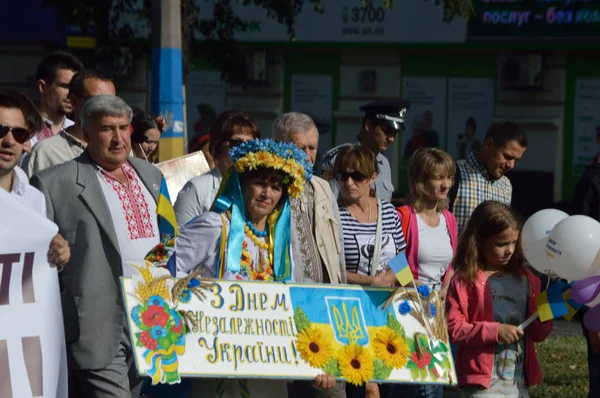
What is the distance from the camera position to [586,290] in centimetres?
514

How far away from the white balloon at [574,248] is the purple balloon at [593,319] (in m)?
0.27

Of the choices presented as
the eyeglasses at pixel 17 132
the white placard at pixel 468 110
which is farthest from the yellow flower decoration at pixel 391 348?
the white placard at pixel 468 110

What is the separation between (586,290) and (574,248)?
21 cm

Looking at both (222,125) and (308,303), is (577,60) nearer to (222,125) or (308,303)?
(222,125)

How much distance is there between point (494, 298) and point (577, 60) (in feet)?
49.9

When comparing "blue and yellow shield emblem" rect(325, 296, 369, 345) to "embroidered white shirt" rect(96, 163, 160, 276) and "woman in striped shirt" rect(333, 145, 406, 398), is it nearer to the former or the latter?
"embroidered white shirt" rect(96, 163, 160, 276)

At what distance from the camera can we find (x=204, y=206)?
6008mm

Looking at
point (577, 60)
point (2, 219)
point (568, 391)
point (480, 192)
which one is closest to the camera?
Answer: point (2, 219)

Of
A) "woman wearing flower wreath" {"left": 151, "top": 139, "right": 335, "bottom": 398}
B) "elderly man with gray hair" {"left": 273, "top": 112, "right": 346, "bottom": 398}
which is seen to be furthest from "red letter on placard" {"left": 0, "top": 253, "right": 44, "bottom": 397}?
"elderly man with gray hair" {"left": 273, "top": 112, "right": 346, "bottom": 398}

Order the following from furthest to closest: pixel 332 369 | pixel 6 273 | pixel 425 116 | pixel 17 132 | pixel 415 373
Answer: pixel 425 116, pixel 415 373, pixel 332 369, pixel 17 132, pixel 6 273

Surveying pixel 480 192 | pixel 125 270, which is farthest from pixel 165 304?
pixel 480 192

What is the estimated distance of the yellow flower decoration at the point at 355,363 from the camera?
4785 millimetres

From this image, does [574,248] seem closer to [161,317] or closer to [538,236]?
[538,236]

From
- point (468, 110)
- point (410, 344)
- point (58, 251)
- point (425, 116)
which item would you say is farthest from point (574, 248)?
point (425, 116)
